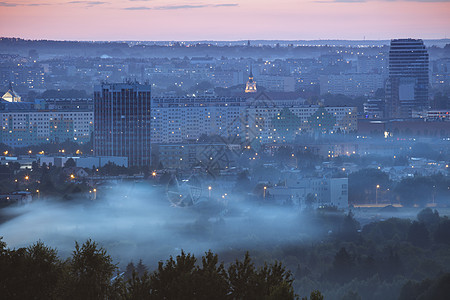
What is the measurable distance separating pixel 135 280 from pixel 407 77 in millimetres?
34304

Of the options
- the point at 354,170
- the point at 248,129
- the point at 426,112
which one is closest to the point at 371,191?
the point at 354,170

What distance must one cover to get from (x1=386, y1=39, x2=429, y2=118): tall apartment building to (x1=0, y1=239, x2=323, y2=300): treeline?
109ft

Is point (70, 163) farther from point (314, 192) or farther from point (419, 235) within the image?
point (419, 235)

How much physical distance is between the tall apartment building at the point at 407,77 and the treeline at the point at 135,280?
33.3m

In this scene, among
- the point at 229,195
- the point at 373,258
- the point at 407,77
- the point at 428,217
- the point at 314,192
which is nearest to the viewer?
the point at 373,258

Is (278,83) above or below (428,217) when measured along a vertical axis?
above

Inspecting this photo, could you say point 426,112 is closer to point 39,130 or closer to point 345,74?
point 39,130

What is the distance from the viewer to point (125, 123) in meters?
25.6

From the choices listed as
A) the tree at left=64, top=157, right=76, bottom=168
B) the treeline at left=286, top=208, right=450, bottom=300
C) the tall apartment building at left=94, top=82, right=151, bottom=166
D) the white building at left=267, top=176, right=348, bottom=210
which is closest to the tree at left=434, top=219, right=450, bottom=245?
the treeline at left=286, top=208, right=450, bottom=300

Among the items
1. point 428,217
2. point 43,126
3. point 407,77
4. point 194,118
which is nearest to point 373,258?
point 428,217

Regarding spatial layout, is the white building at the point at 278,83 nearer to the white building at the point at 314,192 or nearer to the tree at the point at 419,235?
the white building at the point at 314,192

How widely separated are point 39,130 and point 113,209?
52.3 ft

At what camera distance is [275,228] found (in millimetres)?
15922

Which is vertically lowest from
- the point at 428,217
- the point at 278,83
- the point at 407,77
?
the point at 428,217
